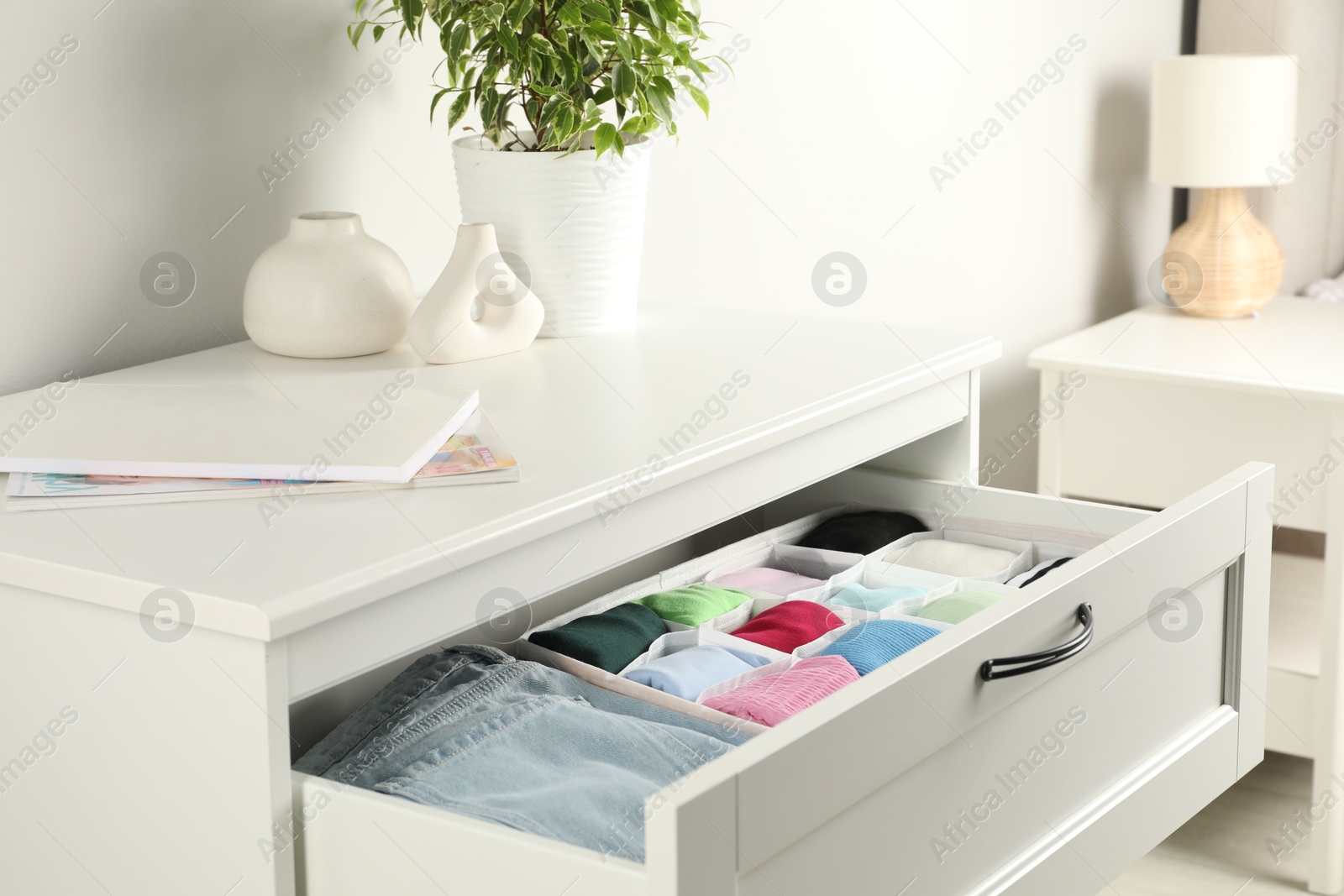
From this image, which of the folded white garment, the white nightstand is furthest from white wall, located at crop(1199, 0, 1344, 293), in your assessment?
the white nightstand

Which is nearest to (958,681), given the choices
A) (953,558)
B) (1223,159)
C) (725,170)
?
(953,558)

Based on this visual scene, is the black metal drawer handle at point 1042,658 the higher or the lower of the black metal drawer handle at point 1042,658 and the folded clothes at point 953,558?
the higher

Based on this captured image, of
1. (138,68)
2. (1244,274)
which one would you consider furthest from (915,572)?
(1244,274)

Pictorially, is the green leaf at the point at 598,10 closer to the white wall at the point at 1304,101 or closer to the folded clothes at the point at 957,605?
the folded clothes at the point at 957,605

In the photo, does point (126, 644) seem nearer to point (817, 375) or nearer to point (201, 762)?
point (201, 762)

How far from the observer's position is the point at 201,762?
0.65m

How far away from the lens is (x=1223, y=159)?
217 cm

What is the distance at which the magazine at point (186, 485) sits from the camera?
0.73 m

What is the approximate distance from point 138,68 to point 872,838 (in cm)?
79

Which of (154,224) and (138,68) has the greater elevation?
(138,68)

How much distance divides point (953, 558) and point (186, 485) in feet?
2.11

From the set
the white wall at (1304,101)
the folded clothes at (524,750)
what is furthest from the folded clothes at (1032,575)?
the white wall at (1304,101)

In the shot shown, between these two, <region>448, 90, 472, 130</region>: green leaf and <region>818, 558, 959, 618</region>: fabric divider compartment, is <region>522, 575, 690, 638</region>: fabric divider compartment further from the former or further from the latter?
<region>448, 90, 472, 130</region>: green leaf

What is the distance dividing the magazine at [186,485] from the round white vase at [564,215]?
0.35 meters
